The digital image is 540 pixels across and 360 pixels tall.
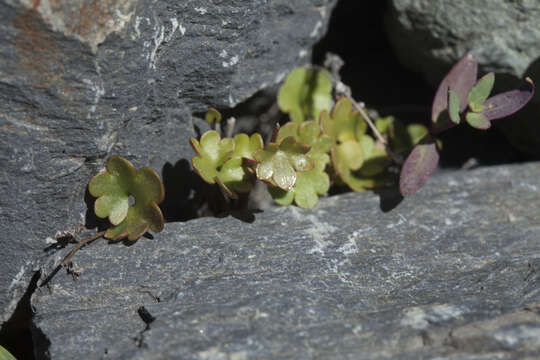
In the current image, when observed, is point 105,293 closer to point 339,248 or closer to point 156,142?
point 156,142

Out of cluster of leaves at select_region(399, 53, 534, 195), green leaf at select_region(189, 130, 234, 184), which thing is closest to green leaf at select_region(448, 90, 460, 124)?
cluster of leaves at select_region(399, 53, 534, 195)

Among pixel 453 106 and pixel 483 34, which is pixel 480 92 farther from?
pixel 483 34

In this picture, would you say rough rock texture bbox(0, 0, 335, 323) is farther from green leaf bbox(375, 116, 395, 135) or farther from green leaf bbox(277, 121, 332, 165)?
green leaf bbox(375, 116, 395, 135)

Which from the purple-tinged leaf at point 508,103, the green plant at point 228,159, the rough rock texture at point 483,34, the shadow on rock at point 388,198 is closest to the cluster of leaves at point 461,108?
the purple-tinged leaf at point 508,103

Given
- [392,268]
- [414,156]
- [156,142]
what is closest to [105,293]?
[156,142]

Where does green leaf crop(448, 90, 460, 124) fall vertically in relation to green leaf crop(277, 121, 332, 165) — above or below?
above
